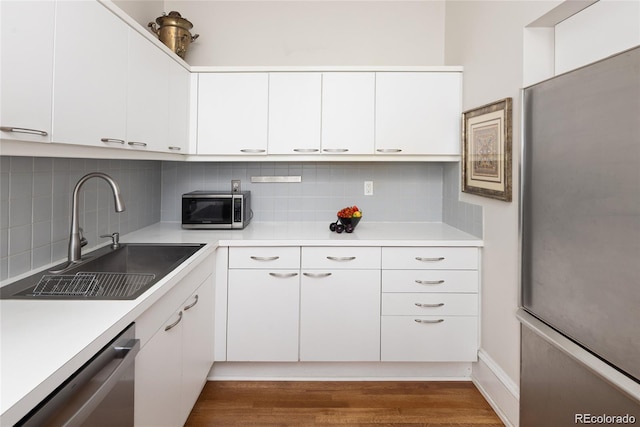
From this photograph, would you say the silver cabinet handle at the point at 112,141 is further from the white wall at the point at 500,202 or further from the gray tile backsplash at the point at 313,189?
the white wall at the point at 500,202

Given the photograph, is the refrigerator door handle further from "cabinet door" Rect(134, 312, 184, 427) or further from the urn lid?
the urn lid

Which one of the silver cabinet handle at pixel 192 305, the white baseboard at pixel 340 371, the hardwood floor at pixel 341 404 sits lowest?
the hardwood floor at pixel 341 404

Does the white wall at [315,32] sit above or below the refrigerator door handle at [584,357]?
above

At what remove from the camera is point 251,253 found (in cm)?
228

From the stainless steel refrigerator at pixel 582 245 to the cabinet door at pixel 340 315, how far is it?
87 cm

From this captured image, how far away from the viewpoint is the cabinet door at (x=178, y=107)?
Answer: 88.0 inches

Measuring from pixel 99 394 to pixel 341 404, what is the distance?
1.49m

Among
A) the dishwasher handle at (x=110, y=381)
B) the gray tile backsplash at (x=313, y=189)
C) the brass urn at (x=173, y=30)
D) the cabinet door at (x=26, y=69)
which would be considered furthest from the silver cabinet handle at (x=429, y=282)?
the brass urn at (x=173, y=30)

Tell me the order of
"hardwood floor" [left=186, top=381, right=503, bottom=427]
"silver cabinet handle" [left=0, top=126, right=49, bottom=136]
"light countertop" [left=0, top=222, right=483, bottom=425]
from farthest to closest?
"hardwood floor" [left=186, top=381, right=503, bottom=427] < "silver cabinet handle" [left=0, top=126, right=49, bottom=136] < "light countertop" [left=0, top=222, right=483, bottom=425]

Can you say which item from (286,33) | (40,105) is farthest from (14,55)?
(286,33)

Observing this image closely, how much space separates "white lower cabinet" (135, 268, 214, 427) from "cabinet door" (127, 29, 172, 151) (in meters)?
0.76

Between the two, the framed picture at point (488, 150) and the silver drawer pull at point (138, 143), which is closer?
the silver drawer pull at point (138, 143)

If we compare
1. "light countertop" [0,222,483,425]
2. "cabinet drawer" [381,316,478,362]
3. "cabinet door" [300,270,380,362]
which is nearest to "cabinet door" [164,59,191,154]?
"light countertop" [0,222,483,425]

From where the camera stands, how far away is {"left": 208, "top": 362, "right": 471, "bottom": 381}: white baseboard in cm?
237
